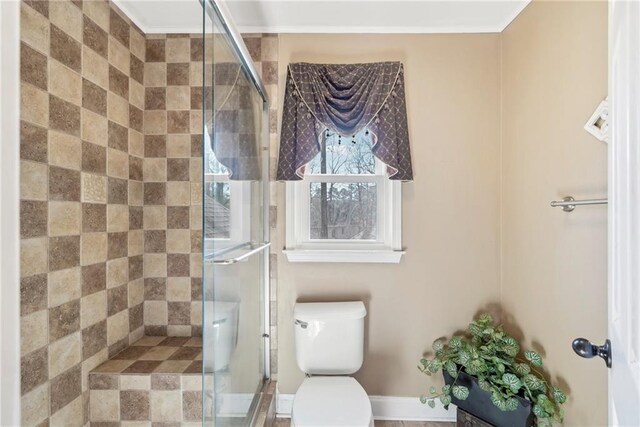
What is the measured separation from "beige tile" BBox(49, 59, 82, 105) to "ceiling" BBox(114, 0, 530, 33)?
624 mm

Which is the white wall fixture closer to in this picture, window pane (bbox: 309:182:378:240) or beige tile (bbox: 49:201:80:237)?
window pane (bbox: 309:182:378:240)

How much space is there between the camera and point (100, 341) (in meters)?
1.60

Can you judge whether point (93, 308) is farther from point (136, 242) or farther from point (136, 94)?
point (136, 94)

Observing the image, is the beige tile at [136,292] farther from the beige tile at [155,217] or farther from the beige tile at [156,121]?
the beige tile at [156,121]

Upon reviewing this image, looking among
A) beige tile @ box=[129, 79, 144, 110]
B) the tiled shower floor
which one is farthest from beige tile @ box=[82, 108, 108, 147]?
the tiled shower floor

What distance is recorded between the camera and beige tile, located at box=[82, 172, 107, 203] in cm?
150

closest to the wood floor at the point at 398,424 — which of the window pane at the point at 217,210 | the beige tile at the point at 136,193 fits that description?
the window pane at the point at 217,210

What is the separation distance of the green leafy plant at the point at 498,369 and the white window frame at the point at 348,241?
580 millimetres

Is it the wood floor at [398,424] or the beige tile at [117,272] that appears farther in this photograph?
the wood floor at [398,424]

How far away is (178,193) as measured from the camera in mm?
1927

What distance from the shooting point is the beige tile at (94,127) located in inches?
59.4
